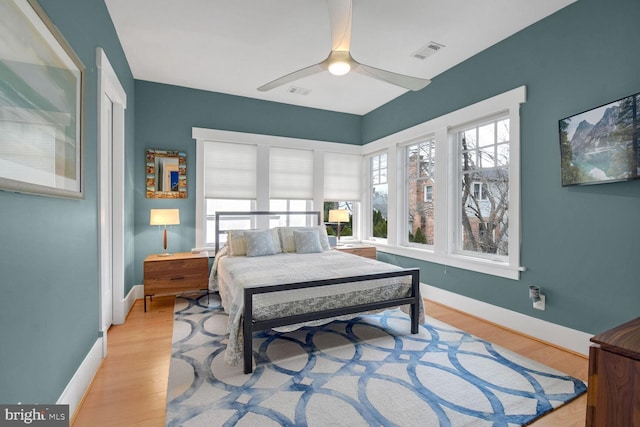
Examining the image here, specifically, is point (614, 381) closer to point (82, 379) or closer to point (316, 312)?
point (316, 312)

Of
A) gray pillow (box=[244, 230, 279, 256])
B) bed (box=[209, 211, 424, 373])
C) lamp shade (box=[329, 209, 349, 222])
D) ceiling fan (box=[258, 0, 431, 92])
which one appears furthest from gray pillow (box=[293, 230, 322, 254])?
ceiling fan (box=[258, 0, 431, 92])

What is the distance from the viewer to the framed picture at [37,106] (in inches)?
46.4

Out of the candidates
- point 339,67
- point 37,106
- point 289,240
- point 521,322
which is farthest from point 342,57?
point 521,322

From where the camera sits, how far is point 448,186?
3877 millimetres

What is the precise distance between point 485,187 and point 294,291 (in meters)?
2.60

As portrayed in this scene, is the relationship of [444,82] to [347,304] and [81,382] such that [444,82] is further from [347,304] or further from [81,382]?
[81,382]

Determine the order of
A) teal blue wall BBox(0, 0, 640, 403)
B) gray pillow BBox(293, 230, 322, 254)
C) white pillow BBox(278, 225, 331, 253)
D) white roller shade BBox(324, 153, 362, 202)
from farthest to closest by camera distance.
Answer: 1. white roller shade BBox(324, 153, 362, 202)
2. white pillow BBox(278, 225, 331, 253)
3. gray pillow BBox(293, 230, 322, 254)
4. teal blue wall BBox(0, 0, 640, 403)

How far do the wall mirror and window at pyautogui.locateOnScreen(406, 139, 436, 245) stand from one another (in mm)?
3401

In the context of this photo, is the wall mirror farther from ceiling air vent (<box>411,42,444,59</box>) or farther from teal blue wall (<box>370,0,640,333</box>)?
teal blue wall (<box>370,0,640,333</box>)

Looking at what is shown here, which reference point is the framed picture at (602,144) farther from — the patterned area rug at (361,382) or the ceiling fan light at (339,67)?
the ceiling fan light at (339,67)

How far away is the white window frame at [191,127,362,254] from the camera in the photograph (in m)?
4.46

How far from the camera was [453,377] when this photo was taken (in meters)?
2.21

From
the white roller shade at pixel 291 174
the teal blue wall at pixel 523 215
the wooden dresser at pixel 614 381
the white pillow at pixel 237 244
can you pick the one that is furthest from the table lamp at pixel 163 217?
the wooden dresser at pixel 614 381

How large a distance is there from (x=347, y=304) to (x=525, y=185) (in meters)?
2.11
